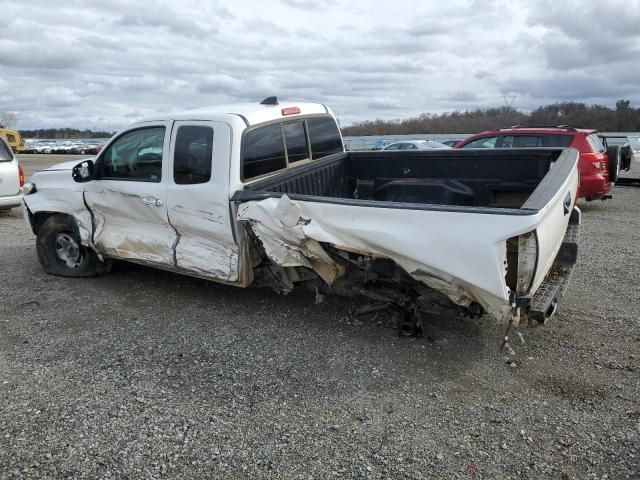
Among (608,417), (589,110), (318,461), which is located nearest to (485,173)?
(608,417)

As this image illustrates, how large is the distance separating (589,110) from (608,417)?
32.8m

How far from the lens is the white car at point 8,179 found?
9.69 meters

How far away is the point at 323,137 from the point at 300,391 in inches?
125

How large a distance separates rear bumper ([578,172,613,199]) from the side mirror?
8.35 metres

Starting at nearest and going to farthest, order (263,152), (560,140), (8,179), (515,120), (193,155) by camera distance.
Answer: (193,155)
(263,152)
(8,179)
(560,140)
(515,120)

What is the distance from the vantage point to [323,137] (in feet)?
19.4

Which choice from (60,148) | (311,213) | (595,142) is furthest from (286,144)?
(60,148)

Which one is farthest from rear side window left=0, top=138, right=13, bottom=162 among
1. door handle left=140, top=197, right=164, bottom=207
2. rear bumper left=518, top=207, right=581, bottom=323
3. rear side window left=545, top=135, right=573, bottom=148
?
rear side window left=545, top=135, right=573, bottom=148

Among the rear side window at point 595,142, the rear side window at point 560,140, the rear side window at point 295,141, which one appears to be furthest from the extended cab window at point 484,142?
the rear side window at point 295,141

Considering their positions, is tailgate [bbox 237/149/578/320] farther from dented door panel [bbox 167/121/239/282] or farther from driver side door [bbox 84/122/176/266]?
driver side door [bbox 84/122/176/266]

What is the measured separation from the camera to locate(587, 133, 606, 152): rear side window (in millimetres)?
10094

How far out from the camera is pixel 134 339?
4.40 metres

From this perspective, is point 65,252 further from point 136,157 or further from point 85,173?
point 136,157

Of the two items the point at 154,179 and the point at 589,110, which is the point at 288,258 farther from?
the point at 589,110
